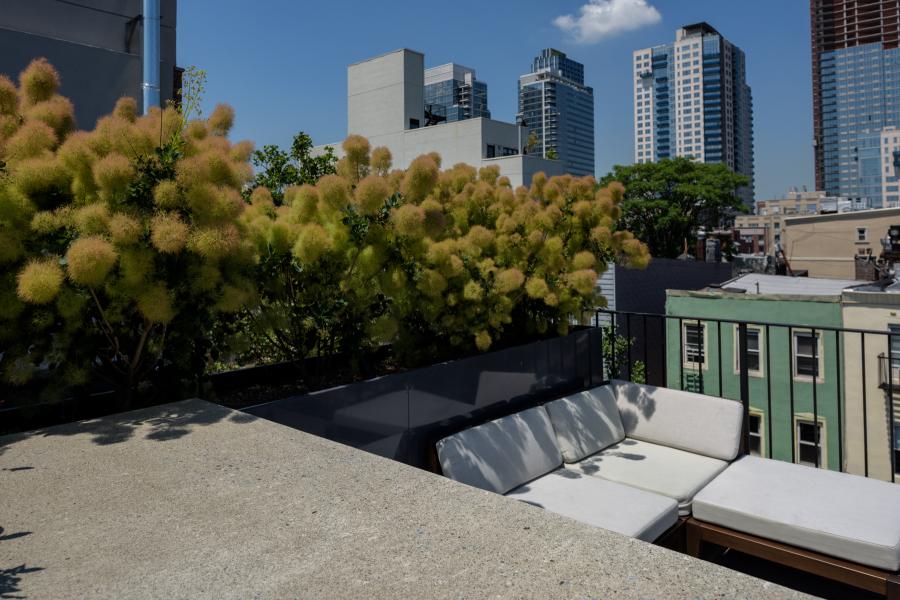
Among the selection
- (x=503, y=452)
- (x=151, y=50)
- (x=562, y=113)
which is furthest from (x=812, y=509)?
(x=562, y=113)

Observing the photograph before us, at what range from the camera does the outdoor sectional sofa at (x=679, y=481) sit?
2.30 meters

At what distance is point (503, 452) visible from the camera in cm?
276

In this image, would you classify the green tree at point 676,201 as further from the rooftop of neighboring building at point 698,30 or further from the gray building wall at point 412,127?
the rooftop of neighboring building at point 698,30

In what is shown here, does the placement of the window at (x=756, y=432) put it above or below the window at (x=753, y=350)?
below

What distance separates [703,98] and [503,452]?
108333 millimetres

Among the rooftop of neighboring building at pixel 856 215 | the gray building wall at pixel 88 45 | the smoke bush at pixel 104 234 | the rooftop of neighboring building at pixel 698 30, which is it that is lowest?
the smoke bush at pixel 104 234

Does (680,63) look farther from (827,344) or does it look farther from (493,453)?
(493,453)

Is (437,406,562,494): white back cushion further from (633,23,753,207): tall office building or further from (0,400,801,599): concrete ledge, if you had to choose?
(633,23,753,207): tall office building

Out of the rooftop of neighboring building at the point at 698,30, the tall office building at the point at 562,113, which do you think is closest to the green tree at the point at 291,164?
the tall office building at the point at 562,113

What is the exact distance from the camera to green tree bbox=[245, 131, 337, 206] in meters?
7.85

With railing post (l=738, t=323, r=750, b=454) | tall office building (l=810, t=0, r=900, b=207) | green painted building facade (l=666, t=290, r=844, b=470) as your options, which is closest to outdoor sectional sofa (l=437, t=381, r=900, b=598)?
railing post (l=738, t=323, r=750, b=454)

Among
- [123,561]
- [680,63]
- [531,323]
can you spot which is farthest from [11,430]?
[680,63]

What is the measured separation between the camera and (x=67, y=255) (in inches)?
74.5

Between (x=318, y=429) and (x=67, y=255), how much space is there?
1.08 metres
